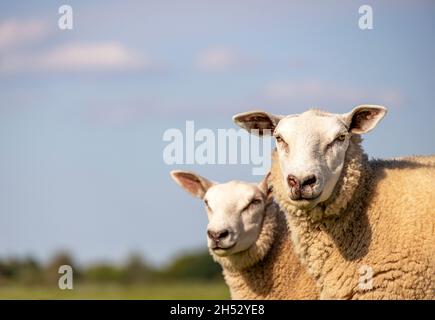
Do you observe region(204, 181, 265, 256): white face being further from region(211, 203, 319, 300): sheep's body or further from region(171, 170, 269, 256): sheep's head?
region(211, 203, 319, 300): sheep's body

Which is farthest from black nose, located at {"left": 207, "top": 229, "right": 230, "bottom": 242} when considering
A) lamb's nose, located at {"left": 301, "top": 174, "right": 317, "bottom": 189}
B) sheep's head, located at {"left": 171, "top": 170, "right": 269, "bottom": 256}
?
lamb's nose, located at {"left": 301, "top": 174, "right": 317, "bottom": 189}

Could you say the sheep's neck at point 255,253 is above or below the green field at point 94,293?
below

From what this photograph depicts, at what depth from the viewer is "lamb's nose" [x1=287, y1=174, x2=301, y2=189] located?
762 centimetres

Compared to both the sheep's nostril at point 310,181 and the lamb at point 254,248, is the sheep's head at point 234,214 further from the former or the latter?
the sheep's nostril at point 310,181

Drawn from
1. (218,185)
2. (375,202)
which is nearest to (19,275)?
(218,185)

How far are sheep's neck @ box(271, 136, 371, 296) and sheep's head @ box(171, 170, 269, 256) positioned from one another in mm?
996

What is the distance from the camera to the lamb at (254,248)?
9.18m

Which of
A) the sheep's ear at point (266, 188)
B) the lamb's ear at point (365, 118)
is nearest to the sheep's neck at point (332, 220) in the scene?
the lamb's ear at point (365, 118)

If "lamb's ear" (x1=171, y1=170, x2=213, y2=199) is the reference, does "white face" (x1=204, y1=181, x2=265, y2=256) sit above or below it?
below

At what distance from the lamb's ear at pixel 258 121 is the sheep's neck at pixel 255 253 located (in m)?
1.15

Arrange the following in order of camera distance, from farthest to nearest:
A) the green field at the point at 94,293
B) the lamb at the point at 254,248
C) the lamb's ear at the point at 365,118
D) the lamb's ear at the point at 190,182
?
1. the green field at the point at 94,293
2. the lamb's ear at the point at 190,182
3. the lamb at the point at 254,248
4. the lamb's ear at the point at 365,118

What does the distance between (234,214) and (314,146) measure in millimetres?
1682

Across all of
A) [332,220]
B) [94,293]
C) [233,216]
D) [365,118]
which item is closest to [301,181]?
[332,220]
